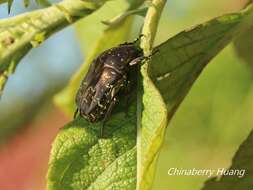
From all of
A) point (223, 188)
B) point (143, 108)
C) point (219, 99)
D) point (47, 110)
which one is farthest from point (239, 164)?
point (47, 110)

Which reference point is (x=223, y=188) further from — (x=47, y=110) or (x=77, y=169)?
(x=47, y=110)

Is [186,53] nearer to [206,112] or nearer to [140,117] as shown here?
[140,117]

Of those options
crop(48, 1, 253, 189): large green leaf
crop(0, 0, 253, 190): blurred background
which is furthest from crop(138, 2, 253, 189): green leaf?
crop(0, 0, 253, 190): blurred background

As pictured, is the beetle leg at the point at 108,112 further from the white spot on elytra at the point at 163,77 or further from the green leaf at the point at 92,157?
the white spot on elytra at the point at 163,77

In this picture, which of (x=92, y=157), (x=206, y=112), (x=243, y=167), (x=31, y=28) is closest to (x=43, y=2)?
(x=31, y=28)

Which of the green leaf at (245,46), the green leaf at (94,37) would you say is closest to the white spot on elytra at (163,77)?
the green leaf at (94,37)

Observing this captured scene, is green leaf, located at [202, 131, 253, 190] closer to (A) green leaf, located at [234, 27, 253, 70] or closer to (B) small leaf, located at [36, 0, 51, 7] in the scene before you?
(A) green leaf, located at [234, 27, 253, 70]
